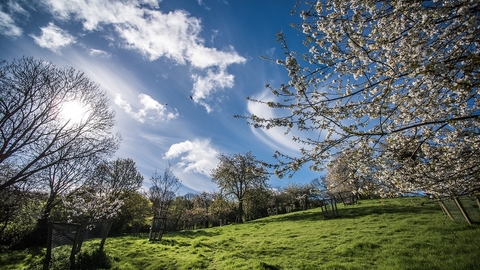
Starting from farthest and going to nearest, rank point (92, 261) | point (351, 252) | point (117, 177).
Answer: point (117, 177)
point (92, 261)
point (351, 252)

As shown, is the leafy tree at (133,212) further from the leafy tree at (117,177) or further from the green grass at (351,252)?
the green grass at (351,252)

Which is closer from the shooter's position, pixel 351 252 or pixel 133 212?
pixel 351 252

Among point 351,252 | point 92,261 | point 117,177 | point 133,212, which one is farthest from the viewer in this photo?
point 133,212

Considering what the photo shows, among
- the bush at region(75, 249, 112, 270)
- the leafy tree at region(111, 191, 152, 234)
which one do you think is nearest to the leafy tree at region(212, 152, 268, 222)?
the leafy tree at region(111, 191, 152, 234)

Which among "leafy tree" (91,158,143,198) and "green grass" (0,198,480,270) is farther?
"leafy tree" (91,158,143,198)

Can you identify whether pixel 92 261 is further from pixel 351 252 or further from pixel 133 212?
pixel 133 212

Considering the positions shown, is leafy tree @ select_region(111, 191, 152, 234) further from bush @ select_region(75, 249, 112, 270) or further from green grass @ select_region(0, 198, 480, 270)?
bush @ select_region(75, 249, 112, 270)

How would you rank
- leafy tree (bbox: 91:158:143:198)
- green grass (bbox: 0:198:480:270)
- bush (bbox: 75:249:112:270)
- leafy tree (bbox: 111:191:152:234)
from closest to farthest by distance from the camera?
1. green grass (bbox: 0:198:480:270)
2. bush (bbox: 75:249:112:270)
3. leafy tree (bbox: 91:158:143:198)
4. leafy tree (bbox: 111:191:152:234)

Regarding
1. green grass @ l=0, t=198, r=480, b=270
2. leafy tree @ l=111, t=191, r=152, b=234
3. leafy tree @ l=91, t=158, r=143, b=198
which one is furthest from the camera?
leafy tree @ l=111, t=191, r=152, b=234

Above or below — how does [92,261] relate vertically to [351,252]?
above

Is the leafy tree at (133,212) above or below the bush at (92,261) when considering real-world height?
above

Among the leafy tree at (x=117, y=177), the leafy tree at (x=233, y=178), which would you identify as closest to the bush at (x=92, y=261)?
the leafy tree at (x=117, y=177)

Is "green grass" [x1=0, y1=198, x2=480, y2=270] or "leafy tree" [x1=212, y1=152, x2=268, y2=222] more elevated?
"leafy tree" [x1=212, y1=152, x2=268, y2=222]

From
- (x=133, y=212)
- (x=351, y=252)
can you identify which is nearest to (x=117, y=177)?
(x=133, y=212)
